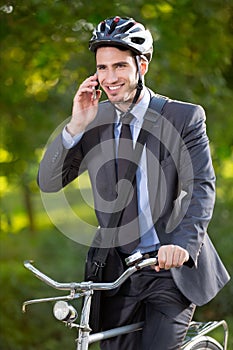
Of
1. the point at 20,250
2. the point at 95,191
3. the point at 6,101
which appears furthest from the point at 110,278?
the point at 20,250

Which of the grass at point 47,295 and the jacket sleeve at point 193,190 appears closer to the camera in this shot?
the jacket sleeve at point 193,190

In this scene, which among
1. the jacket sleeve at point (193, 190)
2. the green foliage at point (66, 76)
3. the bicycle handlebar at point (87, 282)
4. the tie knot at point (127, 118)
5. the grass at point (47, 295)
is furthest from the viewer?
the grass at point (47, 295)

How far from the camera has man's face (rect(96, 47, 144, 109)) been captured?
13.4 ft

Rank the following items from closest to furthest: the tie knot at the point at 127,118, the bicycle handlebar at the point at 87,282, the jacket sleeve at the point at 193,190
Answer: the bicycle handlebar at the point at 87,282, the jacket sleeve at the point at 193,190, the tie knot at the point at 127,118

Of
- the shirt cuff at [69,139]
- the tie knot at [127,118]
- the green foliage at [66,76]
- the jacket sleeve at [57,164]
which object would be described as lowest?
the green foliage at [66,76]

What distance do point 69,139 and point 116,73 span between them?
34 centimetres

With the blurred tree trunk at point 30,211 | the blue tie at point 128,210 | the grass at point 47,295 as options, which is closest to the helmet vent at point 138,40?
the blue tie at point 128,210

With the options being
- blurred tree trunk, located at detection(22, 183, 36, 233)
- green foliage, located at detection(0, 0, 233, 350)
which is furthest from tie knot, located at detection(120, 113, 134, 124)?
blurred tree trunk, located at detection(22, 183, 36, 233)

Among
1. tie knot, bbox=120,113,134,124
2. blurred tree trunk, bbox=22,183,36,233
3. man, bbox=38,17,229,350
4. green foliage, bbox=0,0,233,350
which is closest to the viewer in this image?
man, bbox=38,17,229,350

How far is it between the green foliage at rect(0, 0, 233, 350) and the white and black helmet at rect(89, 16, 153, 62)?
299 cm

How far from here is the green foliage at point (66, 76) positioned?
297 inches

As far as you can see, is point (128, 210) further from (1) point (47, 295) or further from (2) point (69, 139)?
(1) point (47, 295)

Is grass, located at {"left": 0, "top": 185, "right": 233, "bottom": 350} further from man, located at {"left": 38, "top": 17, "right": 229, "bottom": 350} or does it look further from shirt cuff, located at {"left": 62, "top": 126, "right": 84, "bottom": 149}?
shirt cuff, located at {"left": 62, "top": 126, "right": 84, "bottom": 149}

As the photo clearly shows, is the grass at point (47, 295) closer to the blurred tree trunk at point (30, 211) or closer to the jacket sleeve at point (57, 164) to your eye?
the blurred tree trunk at point (30, 211)
